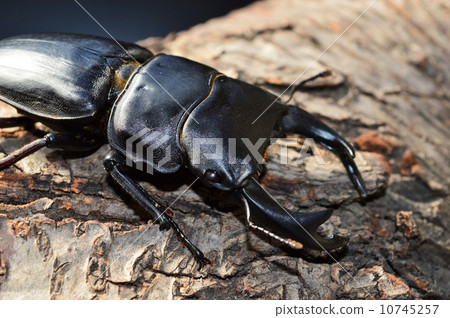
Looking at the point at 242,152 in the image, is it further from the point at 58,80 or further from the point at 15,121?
the point at 15,121

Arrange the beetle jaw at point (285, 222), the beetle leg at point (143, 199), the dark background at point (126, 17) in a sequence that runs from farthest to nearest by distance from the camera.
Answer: the dark background at point (126, 17), the beetle leg at point (143, 199), the beetle jaw at point (285, 222)

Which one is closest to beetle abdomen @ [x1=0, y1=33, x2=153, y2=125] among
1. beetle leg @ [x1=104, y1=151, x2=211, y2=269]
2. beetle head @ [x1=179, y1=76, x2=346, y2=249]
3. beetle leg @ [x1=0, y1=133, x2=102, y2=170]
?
beetle leg @ [x1=0, y1=133, x2=102, y2=170]

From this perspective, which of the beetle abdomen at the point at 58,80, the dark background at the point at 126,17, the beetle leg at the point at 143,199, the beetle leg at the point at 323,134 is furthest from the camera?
the dark background at the point at 126,17

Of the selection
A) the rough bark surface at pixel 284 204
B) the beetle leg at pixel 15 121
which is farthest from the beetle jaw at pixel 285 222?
the beetle leg at pixel 15 121

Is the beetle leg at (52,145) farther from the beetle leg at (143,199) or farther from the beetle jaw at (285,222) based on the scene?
the beetle jaw at (285,222)

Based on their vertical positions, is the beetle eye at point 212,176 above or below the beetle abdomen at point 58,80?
below
